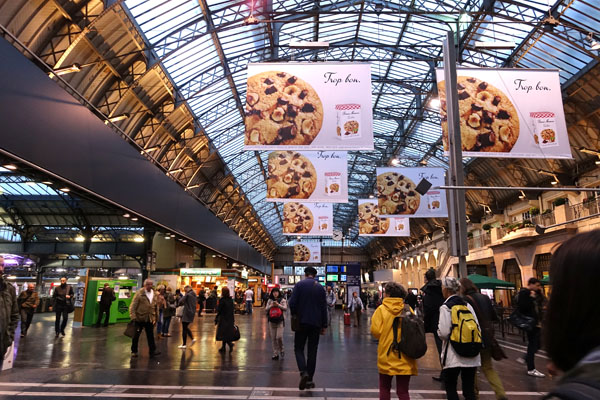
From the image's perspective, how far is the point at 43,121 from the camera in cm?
1070

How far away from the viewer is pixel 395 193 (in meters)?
17.9

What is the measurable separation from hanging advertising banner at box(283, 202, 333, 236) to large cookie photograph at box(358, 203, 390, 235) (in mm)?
2203

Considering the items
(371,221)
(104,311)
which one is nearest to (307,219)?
(371,221)

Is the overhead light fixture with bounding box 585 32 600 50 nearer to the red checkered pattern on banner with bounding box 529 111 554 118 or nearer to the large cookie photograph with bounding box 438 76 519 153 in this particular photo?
the red checkered pattern on banner with bounding box 529 111 554 118

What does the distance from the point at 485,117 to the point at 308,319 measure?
5.82 m

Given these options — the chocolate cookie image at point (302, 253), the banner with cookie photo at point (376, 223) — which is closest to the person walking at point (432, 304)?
the banner with cookie photo at point (376, 223)

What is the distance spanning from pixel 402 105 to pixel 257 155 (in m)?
11.6

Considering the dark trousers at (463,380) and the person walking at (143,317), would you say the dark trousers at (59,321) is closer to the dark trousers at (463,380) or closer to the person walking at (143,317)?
the person walking at (143,317)

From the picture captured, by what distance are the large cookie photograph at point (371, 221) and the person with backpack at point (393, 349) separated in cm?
1918

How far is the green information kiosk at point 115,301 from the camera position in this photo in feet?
57.4

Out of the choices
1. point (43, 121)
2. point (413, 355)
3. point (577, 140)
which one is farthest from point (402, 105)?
point (413, 355)

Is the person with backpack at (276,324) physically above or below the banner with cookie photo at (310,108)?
below

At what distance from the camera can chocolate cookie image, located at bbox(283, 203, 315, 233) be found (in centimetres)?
2197

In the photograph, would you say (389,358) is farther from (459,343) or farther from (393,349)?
(459,343)
